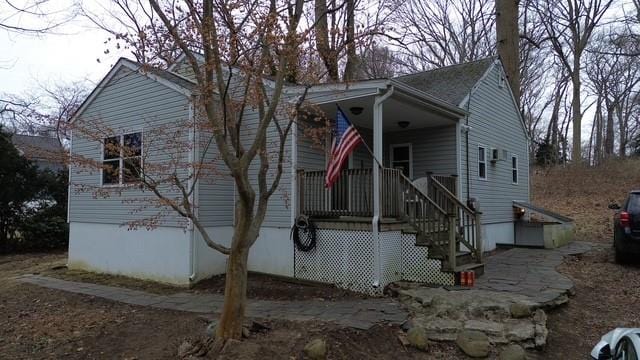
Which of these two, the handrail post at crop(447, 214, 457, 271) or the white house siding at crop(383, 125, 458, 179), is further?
the white house siding at crop(383, 125, 458, 179)

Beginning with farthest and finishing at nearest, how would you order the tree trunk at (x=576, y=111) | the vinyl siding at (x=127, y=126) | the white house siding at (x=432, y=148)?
the tree trunk at (x=576, y=111)
the white house siding at (x=432, y=148)
the vinyl siding at (x=127, y=126)

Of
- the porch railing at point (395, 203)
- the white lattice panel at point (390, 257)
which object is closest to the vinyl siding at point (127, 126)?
the porch railing at point (395, 203)

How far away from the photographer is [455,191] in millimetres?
10133

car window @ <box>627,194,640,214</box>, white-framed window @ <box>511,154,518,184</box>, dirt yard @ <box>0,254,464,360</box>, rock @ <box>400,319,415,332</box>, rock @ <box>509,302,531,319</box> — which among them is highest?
white-framed window @ <box>511,154,518,184</box>

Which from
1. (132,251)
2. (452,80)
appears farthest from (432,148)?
(132,251)

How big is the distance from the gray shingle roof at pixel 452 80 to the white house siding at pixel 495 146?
0.22 m

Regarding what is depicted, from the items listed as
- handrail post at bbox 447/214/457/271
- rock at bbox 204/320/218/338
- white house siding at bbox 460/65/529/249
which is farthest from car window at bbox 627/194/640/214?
rock at bbox 204/320/218/338

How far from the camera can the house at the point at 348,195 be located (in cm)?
792

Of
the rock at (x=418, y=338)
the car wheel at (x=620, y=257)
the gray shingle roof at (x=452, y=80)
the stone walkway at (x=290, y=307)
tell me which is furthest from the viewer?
the gray shingle roof at (x=452, y=80)

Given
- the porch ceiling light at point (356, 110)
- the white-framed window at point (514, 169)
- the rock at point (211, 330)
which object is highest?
the porch ceiling light at point (356, 110)

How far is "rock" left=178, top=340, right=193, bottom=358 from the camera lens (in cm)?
522

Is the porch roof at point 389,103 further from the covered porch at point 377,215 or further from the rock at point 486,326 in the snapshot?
the rock at point 486,326

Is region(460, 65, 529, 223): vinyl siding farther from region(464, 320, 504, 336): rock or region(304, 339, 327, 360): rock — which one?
region(304, 339, 327, 360): rock

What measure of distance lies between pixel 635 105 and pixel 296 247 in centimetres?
3062
